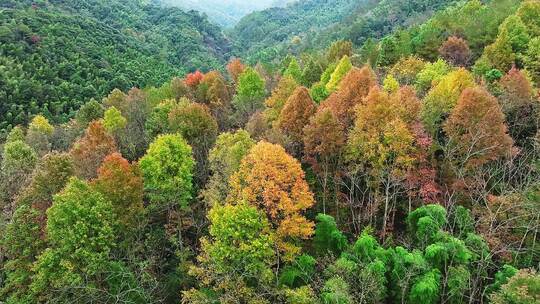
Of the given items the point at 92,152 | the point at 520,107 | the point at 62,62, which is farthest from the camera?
the point at 62,62

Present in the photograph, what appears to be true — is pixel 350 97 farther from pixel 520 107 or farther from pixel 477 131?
pixel 520 107

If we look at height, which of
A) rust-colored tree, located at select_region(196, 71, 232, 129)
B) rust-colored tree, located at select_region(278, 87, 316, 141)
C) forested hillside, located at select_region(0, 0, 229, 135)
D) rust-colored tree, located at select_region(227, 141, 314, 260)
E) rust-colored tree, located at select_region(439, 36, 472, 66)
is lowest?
forested hillside, located at select_region(0, 0, 229, 135)

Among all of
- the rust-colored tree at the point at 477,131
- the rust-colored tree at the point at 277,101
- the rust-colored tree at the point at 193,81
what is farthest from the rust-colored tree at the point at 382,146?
the rust-colored tree at the point at 193,81

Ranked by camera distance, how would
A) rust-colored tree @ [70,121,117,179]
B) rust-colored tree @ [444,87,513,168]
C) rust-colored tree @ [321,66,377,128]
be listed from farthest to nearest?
rust-colored tree @ [70,121,117,179]
rust-colored tree @ [321,66,377,128]
rust-colored tree @ [444,87,513,168]

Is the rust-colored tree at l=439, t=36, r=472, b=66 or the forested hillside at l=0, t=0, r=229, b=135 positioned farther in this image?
the forested hillside at l=0, t=0, r=229, b=135

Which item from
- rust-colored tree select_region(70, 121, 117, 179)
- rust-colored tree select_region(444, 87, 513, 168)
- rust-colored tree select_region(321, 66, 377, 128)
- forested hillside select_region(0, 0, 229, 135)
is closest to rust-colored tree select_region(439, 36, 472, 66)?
rust-colored tree select_region(321, 66, 377, 128)

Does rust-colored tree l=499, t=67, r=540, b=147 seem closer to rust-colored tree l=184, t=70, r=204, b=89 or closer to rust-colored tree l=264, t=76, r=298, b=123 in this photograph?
rust-colored tree l=264, t=76, r=298, b=123

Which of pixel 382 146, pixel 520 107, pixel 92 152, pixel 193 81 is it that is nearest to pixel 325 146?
pixel 382 146

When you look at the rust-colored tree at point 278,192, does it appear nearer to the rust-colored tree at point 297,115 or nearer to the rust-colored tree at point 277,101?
the rust-colored tree at point 297,115

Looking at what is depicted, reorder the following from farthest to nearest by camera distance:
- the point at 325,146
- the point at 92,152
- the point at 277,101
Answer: the point at 277,101 → the point at 92,152 → the point at 325,146
